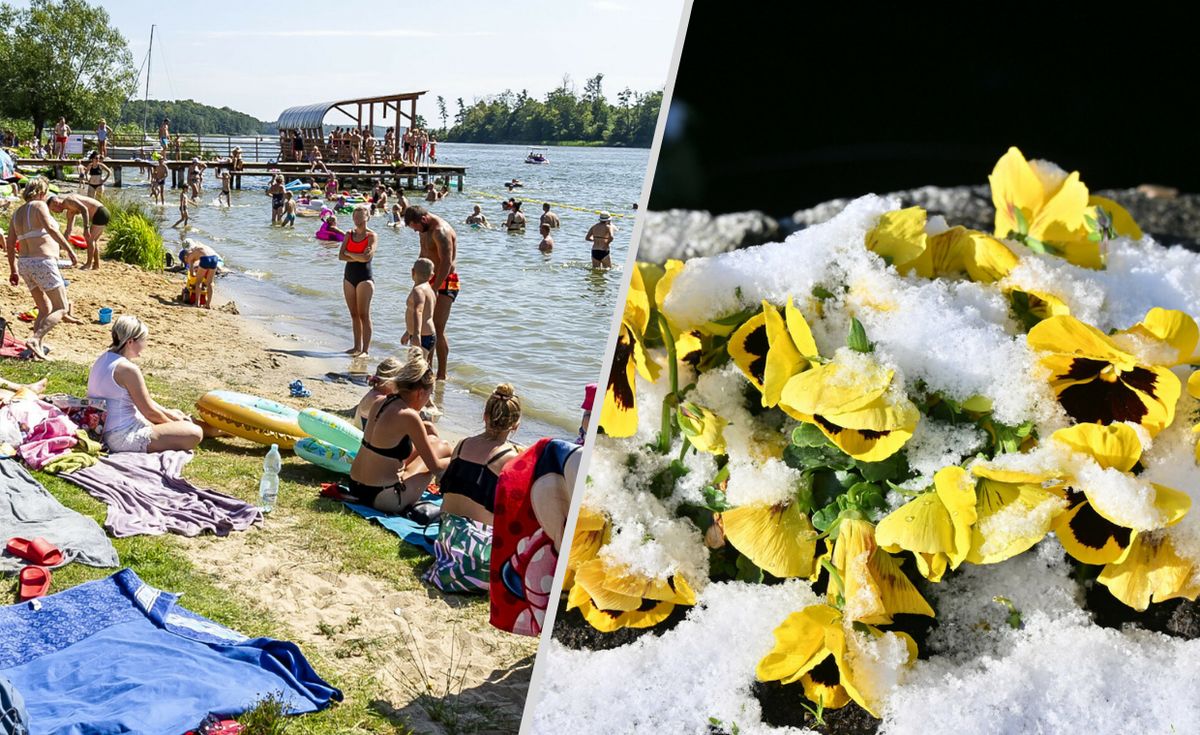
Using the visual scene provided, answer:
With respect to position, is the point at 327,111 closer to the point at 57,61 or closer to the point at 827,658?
the point at 57,61

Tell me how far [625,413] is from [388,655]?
3288mm

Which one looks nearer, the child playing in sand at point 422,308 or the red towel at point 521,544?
the red towel at point 521,544

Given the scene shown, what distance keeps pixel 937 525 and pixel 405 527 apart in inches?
190

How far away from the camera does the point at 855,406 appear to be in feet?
2.32

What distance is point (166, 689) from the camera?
320 cm

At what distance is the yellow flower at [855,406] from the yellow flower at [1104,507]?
0.35ft

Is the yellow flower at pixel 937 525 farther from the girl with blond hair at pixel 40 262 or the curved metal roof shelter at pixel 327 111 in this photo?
the curved metal roof shelter at pixel 327 111

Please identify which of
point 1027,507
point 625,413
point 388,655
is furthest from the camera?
point 388,655

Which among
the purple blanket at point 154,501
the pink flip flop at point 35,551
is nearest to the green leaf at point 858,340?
the pink flip flop at point 35,551

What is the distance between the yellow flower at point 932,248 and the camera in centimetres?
77

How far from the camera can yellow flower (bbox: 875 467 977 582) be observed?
0.69 m

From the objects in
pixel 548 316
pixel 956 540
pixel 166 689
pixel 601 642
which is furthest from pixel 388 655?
pixel 548 316

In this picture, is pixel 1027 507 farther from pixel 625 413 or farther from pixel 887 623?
pixel 625 413

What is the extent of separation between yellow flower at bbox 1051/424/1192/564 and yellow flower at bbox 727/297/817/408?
18cm
